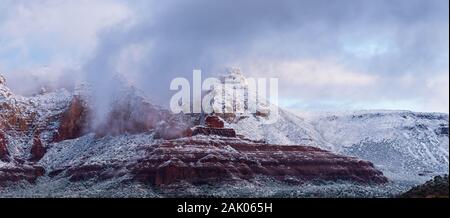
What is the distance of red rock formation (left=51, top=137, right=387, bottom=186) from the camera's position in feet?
532

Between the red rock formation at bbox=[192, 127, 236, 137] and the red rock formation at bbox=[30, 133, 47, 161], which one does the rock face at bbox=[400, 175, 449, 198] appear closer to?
the red rock formation at bbox=[192, 127, 236, 137]

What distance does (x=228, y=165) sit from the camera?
544 ft

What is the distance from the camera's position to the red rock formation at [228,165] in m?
162

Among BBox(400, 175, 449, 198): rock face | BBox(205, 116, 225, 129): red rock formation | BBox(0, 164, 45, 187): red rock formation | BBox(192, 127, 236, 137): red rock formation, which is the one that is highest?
BBox(205, 116, 225, 129): red rock formation

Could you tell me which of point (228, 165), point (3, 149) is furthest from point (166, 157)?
point (3, 149)

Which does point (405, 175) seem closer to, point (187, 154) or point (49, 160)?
point (187, 154)

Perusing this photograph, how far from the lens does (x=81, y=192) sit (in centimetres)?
15675

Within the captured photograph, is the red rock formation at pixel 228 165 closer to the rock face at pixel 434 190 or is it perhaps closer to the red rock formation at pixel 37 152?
the red rock formation at pixel 37 152

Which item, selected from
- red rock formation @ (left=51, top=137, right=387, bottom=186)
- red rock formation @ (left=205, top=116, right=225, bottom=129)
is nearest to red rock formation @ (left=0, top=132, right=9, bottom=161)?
red rock formation @ (left=51, top=137, right=387, bottom=186)

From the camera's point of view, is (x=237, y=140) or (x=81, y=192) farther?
(x=237, y=140)

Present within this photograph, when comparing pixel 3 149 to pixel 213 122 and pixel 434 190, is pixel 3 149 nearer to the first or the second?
pixel 213 122
